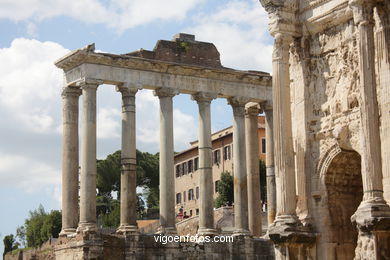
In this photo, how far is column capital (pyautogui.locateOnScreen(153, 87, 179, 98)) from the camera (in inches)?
1368

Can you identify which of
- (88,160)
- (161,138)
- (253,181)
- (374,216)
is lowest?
(374,216)

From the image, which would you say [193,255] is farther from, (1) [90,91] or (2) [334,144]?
(2) [334,144]

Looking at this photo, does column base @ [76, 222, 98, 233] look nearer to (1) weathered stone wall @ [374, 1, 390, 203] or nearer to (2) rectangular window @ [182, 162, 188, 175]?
(1) weathered stone wall @ [374, 1, 390, 203]

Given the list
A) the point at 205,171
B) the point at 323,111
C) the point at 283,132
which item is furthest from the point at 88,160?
the point at 323,111

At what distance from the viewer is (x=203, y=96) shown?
3575 centimetres

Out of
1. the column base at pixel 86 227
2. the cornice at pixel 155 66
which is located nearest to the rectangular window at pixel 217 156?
the cornice at pixel 155 66

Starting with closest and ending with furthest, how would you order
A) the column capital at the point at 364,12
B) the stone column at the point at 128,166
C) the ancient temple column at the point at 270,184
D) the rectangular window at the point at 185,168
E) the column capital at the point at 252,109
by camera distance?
1. the column capital at the point at 364,12
2. the stone column at the point at 128,166
3. the ancient temple column at the point at 270,184
4. the column capital at the point at 252,109
5. the rectangular window at the point at 185,168

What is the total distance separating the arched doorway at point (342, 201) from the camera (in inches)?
774

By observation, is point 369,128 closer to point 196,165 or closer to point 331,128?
point 331,128

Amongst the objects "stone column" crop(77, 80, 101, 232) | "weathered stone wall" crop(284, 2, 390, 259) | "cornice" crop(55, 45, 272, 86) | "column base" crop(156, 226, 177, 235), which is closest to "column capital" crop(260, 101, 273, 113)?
"cornice" crop(55, 45, 272, 86)

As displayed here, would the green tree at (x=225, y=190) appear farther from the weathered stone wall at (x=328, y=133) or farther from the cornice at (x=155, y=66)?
the weathered stone wall at (x=328, y=133)

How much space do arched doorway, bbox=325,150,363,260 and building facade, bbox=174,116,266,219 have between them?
4076cm

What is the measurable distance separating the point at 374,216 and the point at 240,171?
744 inches

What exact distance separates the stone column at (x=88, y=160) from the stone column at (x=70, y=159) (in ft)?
2.63
